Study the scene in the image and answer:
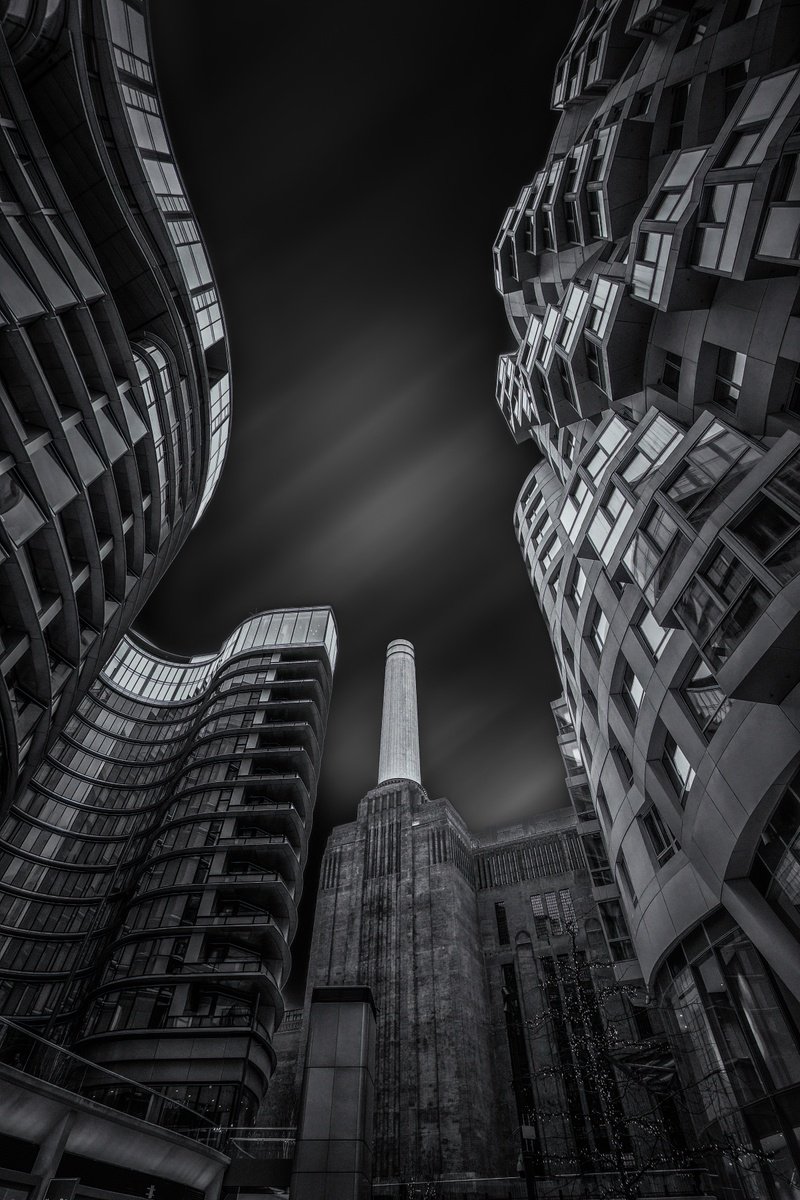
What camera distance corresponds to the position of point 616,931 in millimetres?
33094

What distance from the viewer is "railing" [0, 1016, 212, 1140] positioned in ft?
43.8

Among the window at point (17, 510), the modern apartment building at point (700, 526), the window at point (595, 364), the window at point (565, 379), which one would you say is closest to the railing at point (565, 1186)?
the modern apartment building at point (700, 526)

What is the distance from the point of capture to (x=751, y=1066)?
52.0ft

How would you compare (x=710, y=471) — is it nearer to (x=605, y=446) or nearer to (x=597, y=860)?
(x=605, y=446)

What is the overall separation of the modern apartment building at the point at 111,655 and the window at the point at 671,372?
72.7 ft

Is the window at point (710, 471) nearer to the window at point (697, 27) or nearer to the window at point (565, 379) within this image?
the window at point (565, 379)

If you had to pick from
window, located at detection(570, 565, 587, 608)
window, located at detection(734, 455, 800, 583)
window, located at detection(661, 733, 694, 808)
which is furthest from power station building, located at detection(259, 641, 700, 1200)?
window, located at detection(734, 455, 800, 583)

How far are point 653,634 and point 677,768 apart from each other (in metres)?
4.71

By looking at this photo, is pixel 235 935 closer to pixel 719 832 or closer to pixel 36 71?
pixel 719 832

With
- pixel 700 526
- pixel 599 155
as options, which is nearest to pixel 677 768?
pixel 700 526

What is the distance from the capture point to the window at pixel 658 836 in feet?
69.0

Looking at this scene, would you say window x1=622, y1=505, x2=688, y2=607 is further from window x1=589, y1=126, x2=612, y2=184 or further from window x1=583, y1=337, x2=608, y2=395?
window x1=589, y1=126, x2=612, y2=184

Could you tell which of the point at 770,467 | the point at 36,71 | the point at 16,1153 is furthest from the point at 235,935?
the point at 36,71

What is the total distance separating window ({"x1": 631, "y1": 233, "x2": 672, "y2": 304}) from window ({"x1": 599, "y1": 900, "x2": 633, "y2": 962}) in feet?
103
